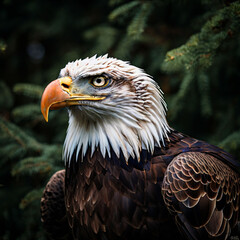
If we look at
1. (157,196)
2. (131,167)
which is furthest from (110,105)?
(157,196)

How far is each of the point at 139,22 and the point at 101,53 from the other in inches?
52.7

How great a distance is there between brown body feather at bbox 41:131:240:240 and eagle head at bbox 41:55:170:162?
5.2 inches

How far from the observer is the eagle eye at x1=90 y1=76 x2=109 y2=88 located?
2742 mm

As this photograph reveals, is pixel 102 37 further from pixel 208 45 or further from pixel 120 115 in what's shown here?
pixel 120 115

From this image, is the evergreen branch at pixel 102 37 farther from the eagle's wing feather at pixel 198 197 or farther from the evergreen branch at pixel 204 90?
the eagle's wing feather at pixel 198 197

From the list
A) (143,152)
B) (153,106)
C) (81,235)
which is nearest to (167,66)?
(153,106)

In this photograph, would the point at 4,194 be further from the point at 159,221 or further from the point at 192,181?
the point at 192,181

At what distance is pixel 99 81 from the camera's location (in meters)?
2.75

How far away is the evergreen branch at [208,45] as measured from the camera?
116 inches

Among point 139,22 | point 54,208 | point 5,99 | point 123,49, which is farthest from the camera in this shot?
point 123,49

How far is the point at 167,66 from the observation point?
339cm

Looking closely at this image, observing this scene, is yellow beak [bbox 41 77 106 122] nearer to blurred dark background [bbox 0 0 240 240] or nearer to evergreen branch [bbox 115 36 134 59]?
blurred dark background [bbox 0 0 240 240]

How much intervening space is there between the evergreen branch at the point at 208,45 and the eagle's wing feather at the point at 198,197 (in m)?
0.87

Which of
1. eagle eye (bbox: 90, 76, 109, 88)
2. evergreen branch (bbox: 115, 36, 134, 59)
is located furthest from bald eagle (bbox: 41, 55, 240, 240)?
evergreen branch (bbox: 115, 36, 134, 59)
